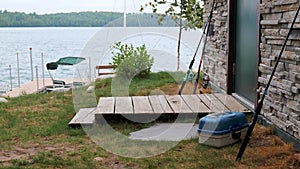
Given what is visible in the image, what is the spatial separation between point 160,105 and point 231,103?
2.93ft

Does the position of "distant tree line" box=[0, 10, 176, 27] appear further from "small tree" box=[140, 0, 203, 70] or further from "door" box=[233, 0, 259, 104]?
"door" box=[233, 0, 259, 104]

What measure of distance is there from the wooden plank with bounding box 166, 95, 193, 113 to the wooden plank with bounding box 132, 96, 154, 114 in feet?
0.94

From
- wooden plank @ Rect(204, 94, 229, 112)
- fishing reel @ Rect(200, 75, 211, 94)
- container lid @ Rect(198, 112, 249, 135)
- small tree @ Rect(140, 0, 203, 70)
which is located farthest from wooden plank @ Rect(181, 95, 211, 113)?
small tree @ Rect(140, 0, 203, 70)

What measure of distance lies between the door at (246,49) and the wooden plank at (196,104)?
0.57 meters

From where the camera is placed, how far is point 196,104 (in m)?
4.77

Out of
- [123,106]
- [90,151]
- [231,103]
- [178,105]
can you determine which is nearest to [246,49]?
[231,103]

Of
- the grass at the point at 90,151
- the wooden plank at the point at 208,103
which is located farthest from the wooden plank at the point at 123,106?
the wooden plank at the point at 208,103

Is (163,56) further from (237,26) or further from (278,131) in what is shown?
(278,131)

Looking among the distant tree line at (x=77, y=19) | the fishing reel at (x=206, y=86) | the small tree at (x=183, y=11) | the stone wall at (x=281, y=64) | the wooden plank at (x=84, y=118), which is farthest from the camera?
the small tree at (x=183, y=11)

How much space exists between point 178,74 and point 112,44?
5.35 feet

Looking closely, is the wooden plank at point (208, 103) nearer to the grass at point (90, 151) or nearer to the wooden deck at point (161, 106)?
the wooden deck at point (161, 106)

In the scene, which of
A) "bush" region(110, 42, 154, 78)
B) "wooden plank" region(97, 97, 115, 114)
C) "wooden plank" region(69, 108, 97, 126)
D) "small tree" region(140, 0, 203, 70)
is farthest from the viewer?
"small tree" region(140, 0, 203, 70)

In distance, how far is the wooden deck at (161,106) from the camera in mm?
4426

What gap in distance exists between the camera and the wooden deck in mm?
4426
